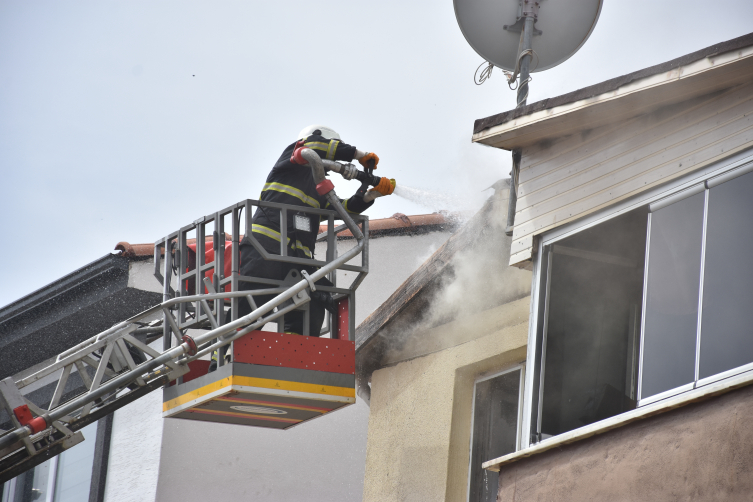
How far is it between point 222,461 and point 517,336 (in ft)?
17.9

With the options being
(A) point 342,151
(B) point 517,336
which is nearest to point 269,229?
(A) point 342,151

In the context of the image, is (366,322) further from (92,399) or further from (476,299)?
(92,399)

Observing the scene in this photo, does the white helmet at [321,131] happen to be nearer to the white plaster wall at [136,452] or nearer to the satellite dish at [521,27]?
the satellite dish at [521,27]

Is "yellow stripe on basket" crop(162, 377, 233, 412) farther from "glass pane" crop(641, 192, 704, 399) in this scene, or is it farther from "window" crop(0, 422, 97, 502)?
"window" crop(0, 422, 97, 502)

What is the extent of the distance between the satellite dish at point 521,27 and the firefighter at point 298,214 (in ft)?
4.31

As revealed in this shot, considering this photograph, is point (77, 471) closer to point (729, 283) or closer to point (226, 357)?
point (226, 357)

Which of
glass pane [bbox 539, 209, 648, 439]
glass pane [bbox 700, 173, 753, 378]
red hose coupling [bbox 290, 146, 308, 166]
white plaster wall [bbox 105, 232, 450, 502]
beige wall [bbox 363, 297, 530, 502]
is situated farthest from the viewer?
white plaster wall [bbox 105, 232, 450, 502]

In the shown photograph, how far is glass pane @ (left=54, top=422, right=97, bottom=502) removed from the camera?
1136 centimetres

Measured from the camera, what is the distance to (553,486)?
216 inches

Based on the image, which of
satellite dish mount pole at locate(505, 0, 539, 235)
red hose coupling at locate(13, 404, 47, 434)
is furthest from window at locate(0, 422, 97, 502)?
satellite dish mount pole at locate(505, 0, 539, 235)

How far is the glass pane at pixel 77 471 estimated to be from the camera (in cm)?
1136

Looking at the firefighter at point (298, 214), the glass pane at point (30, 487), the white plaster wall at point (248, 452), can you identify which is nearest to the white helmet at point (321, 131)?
the firefighter at point (298, 214)

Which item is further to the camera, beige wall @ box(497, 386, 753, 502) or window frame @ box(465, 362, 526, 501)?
window frame @ box(465, 362, 526, 501)

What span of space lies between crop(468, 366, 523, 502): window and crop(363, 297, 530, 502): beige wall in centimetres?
7
